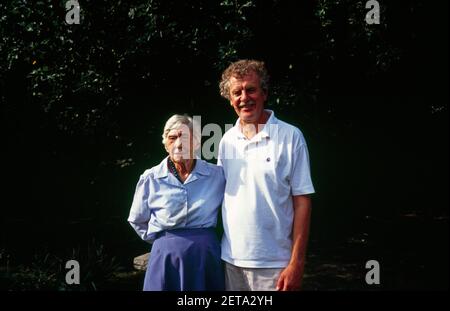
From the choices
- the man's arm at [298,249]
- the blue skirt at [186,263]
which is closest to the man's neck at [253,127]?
the man's arm at [298,249]

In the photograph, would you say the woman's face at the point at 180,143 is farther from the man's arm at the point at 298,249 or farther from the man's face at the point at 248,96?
the man's arm at the point at 298,249

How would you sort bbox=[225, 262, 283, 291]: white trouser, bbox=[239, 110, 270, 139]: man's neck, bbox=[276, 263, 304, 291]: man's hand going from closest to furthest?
1. bbox=[276, 263, 304, 291]: man's hand
2. bbox=[225, 262, 283, 291]: white trouser
3. bbox=[239, 110, 270, 139]: man's neck

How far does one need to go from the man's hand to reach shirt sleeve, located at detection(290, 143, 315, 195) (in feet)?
1.71

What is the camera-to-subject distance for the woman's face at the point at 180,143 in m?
3.40

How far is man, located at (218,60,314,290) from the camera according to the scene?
10.5 ft

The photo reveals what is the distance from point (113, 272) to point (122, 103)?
2883 millimetres

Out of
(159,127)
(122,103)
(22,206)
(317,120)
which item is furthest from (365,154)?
(22,206)

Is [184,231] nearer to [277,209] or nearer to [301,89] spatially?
[277,209]

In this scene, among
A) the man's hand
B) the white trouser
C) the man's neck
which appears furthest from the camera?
the man's neck

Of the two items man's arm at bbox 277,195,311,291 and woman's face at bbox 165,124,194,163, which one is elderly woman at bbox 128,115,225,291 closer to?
woman's face at bbox 165,124,194,163

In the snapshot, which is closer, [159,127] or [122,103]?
[122,103]

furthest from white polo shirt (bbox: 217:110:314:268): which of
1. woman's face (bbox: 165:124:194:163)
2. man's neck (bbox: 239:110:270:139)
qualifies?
woman's face (bbox: 165:124:194:163)

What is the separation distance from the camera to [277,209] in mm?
3215

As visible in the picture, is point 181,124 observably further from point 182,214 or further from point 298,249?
point 298,249
